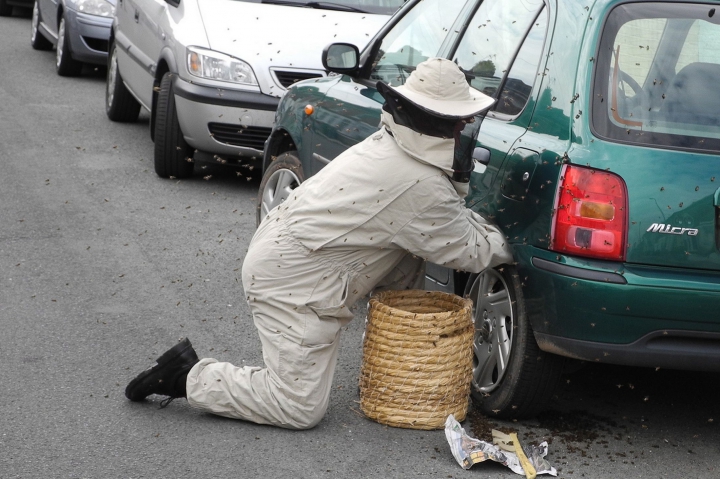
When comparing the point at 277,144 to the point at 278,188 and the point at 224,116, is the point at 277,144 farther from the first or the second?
the point at 224,116

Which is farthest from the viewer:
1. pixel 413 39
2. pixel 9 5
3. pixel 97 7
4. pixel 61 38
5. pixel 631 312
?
pixel 9 5

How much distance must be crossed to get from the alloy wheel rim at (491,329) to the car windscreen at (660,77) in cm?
85

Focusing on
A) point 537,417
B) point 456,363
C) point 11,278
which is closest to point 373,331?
point 456,363

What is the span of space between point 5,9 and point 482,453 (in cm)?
1691

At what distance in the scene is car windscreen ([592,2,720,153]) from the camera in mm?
3973

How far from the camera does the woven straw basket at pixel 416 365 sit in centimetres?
430

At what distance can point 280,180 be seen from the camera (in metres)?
6.42

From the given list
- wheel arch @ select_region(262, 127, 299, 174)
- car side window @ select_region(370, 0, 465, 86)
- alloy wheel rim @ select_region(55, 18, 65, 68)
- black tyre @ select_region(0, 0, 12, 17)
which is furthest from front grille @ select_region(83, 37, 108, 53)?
car side window @ select_region(370, 0, 465, 86)

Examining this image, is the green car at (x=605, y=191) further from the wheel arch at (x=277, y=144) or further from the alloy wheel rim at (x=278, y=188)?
the wheel arch at (x=277, y=144)

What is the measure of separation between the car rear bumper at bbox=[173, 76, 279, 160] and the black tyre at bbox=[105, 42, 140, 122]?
8.37ft

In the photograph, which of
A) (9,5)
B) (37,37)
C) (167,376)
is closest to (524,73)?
(167,376)

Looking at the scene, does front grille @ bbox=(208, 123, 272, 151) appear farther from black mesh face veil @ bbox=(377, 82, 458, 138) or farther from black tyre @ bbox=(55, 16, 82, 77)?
black tyre @ bbox=(55, 16, 82, 77)

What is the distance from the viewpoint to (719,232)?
392 cm

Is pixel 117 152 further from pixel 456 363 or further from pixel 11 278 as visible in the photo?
pixel 456 363
